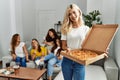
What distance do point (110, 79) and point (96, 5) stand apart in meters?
1.91

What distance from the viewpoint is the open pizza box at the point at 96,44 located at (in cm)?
173

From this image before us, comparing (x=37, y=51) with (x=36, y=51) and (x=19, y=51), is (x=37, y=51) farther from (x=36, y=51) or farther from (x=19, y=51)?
(x=19, y=51)

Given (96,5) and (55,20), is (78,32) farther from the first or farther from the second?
(55,20)

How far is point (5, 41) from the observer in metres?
5.25

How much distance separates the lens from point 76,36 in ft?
6.13

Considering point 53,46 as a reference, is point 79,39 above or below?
above

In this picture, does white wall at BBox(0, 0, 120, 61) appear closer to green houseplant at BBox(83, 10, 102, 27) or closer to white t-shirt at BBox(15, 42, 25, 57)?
green houseplant at BBox(83, 10, 102, 27)

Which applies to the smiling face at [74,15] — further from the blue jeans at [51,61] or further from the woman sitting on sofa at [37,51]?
the woman sitting on sofa at [37,51]

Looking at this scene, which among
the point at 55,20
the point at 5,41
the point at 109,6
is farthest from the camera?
the point at 55,20

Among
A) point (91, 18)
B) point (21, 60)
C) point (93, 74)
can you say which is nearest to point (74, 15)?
point (93, 74)

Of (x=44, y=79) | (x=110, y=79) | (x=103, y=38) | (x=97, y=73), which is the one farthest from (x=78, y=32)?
(x=44, y=79)

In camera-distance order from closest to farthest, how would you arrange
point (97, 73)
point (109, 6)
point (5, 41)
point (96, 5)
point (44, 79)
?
point (97, 73)
point (44, 79)
point (109, 6)
point (96, 5)
point (5, 41)

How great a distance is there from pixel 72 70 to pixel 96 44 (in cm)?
36

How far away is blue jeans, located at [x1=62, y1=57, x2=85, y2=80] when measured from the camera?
6.11ft
